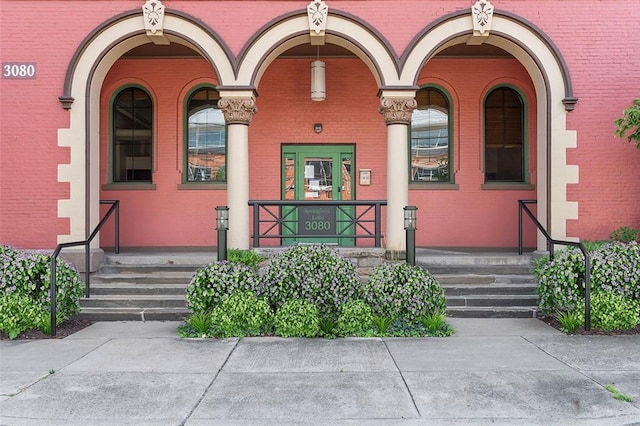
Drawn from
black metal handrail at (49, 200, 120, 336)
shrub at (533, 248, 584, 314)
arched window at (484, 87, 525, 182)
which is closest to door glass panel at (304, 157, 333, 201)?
arched window at (484, 87, 525, 182)

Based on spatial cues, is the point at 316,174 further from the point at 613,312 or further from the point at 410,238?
the point at 613,312

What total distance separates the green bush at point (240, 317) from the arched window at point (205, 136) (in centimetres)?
545

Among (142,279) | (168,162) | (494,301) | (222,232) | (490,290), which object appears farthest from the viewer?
(168,162)

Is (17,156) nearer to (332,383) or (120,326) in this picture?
(120,326)

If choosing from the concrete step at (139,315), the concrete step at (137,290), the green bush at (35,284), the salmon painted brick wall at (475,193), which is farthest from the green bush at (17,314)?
the salmon painted brick wall at (475,193)

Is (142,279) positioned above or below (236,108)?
below

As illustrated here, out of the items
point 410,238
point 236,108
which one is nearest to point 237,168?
point 236,108

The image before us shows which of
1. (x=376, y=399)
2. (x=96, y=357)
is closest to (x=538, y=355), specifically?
(x=376, y=399)

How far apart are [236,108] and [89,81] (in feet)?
9.12

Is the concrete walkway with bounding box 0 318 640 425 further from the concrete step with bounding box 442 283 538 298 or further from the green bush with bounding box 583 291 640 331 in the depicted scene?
the concrete step with bounding box 442 283 538 298

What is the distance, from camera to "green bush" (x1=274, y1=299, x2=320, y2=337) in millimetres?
6727

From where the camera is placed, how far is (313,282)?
7.10 meters

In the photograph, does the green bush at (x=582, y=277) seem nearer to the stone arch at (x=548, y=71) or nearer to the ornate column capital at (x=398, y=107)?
the stone arch at (x=548, y=71)

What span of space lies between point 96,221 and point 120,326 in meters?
Answer: 2.83
